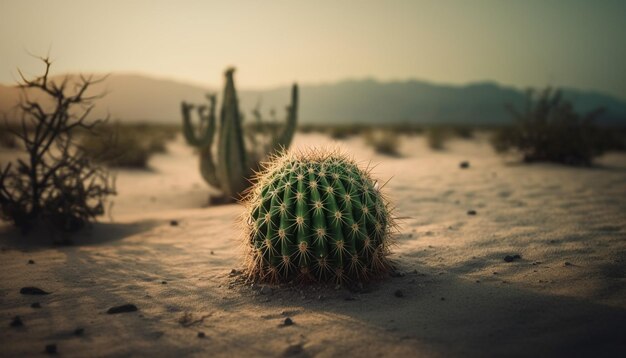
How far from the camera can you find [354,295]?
3506 millimetres

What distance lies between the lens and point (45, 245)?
18.1ft

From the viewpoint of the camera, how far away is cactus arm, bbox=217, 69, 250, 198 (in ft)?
26.2

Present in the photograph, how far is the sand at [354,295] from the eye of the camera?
275cm

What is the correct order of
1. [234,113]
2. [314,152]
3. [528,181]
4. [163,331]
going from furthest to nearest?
1. [528,181]
2. [234,113]
3. [314,152]
4. [163,331]

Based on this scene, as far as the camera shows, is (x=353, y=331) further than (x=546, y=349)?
Yes

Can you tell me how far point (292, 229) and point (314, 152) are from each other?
786mm

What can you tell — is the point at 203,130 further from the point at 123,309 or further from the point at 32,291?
the point at 123,309

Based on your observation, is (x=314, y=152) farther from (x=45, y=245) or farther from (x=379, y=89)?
(x=379, y=89)

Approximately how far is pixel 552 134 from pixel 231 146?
28.4ft

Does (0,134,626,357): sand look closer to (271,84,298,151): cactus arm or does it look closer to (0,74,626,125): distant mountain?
(271,84,298,151): cactus arm

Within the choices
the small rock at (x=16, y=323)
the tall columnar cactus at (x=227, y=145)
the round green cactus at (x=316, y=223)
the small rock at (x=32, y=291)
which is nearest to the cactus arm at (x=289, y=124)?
the tall columnar cactus at (x=227, y=145)

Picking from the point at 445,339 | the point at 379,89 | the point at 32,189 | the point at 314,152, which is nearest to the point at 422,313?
the point at 445,339

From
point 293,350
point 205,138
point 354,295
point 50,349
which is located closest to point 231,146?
point 205,138

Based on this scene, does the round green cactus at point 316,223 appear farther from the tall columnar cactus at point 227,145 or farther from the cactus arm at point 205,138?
the cactus arm at point 205,138
